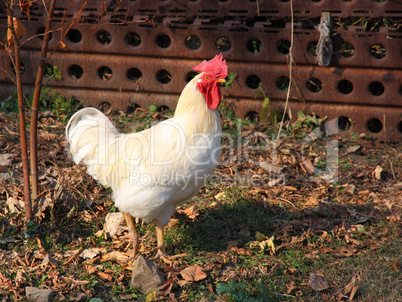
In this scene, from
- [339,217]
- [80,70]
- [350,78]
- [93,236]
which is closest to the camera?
[93,236]

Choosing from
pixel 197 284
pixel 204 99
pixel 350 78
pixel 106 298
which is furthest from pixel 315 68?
pixel 106 298

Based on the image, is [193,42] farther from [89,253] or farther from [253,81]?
[89,253]

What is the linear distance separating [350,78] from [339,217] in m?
2.28

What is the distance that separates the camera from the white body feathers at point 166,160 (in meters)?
3.75

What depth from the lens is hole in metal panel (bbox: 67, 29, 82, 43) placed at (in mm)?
6500

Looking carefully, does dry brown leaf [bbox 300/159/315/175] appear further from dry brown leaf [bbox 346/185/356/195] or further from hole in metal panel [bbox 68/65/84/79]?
hole in metal panel [bbox 68/65/84/79]

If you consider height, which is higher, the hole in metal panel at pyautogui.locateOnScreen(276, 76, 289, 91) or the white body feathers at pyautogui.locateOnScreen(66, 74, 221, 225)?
the hole in metal panel at pyautogui.locateOnScreen(276, 76, 289, 91)

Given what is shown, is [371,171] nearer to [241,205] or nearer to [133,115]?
[241,205]

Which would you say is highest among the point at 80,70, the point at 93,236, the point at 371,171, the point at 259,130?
the point at 80,70

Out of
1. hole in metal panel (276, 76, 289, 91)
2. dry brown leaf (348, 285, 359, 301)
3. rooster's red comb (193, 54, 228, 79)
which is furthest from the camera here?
hole in metal panel (276, 76, 289, 91)

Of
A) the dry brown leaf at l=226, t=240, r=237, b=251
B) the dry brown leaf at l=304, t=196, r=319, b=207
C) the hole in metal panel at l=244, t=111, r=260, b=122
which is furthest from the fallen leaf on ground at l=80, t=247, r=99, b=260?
the hole in metal panel at l=244, t=111, r=260, b=122

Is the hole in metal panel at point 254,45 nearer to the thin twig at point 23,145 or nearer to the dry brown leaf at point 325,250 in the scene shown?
the dry brown leaf at point 325,250

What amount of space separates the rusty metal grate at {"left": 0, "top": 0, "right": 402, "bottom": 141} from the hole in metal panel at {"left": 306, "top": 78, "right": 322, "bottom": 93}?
0.02 m

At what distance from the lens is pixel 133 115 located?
657cm
